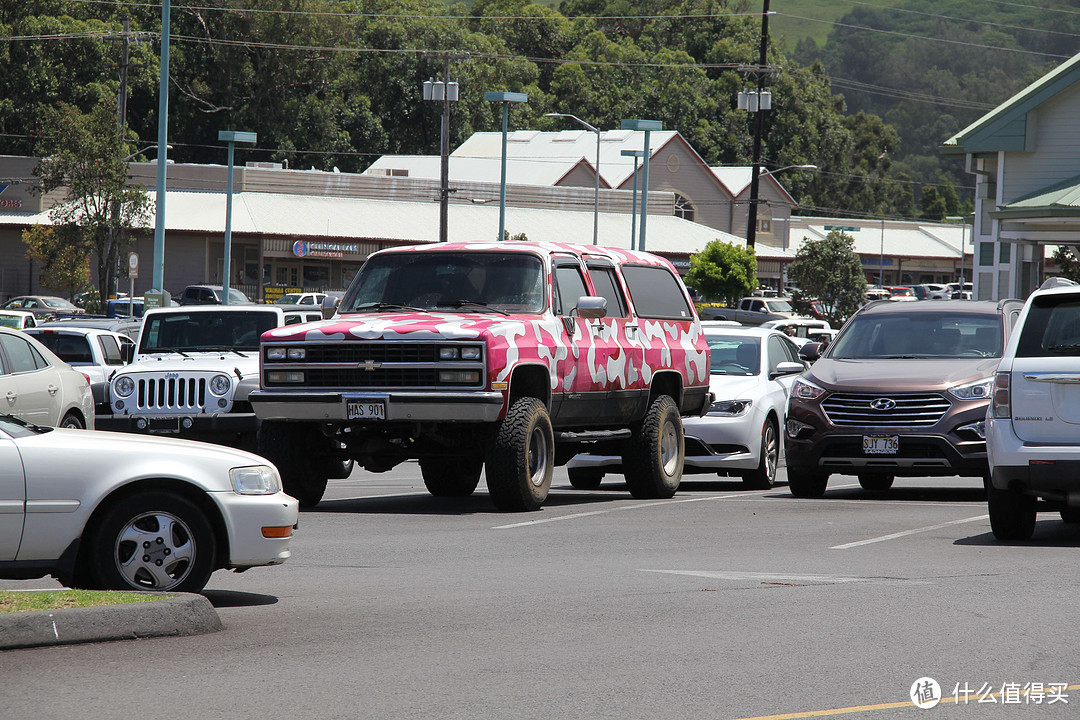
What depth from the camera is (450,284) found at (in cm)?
1343

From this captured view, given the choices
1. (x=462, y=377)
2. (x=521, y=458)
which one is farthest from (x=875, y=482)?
(x=462, y=377)

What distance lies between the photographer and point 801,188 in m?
117

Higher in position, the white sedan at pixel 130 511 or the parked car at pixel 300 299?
the parked car at pixel 300 299

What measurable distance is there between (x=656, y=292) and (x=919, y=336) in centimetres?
271

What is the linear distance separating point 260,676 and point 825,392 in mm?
8542

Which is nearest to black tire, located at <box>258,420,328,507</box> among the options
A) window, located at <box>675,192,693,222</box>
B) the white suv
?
the white suv

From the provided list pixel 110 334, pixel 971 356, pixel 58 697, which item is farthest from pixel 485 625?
pixel 110 334

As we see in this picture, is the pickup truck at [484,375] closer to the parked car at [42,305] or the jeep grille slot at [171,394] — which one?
the jeep grille slot at [171,394]

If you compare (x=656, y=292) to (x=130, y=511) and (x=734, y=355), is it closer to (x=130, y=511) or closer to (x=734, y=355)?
(x=734, y=355)

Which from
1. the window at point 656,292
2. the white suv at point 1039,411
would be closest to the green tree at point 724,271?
the window at point 656,292

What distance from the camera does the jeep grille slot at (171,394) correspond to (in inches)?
596

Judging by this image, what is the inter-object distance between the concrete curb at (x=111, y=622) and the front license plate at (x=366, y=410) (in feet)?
15.5

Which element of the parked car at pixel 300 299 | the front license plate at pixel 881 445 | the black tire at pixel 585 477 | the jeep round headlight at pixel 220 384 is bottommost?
the black tire at pixel 585 477

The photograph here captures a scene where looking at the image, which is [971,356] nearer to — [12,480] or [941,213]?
[12,480]
